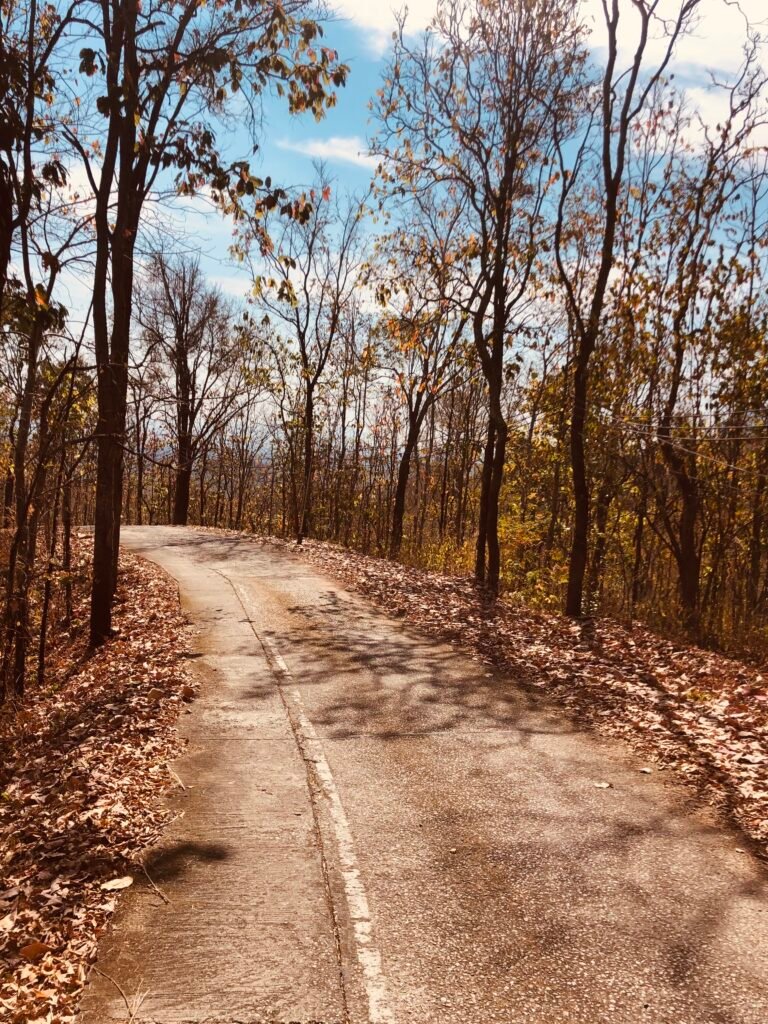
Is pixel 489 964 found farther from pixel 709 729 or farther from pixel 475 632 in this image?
pixel 475 632

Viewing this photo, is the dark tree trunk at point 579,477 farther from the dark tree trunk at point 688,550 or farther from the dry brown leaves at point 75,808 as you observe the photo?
the dry brown leaves at point 75,808

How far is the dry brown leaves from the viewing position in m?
4.03

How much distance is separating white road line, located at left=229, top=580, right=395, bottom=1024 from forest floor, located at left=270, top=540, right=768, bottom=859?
3062mm

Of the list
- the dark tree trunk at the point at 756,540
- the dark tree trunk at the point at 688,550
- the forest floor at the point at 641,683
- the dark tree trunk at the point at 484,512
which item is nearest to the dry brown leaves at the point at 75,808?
the forest floor at the point at 641,683

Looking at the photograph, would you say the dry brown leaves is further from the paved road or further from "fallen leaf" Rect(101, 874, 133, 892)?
the paved road

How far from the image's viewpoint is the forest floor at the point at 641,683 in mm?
6793

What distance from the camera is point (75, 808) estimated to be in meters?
5.97

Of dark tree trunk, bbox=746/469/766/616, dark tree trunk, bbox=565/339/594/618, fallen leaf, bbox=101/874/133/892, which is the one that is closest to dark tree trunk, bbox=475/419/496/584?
dark tree trunk, bbox=565/339/594/618

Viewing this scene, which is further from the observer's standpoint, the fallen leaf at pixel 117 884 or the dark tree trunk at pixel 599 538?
the dark tree trunk at pixel 599 538

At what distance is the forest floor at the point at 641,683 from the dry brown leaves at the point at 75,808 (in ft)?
15.5

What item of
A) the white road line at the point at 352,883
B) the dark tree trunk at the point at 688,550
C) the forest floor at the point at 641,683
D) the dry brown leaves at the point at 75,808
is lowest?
the dry brown leaves at the point at 75,808

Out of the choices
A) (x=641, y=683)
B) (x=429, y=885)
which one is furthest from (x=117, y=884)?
(x=641, y=683)

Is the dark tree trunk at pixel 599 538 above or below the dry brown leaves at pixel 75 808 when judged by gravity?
above

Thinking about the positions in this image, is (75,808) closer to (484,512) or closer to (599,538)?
(484,512)
